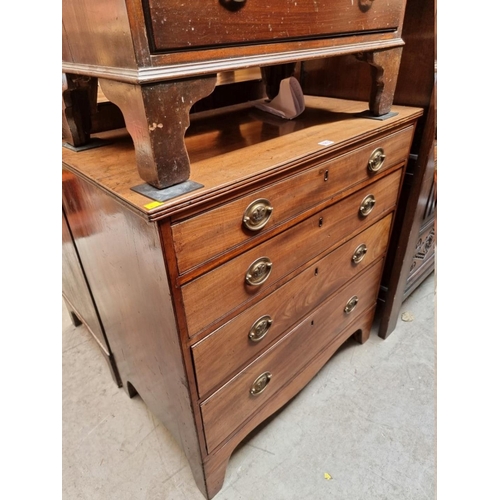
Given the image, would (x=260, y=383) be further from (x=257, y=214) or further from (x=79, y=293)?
(x=79, y=293)

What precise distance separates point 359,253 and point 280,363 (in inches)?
18.0

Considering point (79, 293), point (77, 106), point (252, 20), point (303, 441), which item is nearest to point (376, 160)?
point (252, 20)

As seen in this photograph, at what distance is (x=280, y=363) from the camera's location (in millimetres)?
1167

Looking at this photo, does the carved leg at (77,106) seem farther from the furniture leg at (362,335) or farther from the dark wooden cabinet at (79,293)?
the furniture leg at (362,335)

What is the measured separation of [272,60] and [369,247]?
2.59 feet

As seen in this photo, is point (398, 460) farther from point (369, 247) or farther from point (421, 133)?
point (421, 133)

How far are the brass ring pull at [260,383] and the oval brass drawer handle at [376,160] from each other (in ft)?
2.26

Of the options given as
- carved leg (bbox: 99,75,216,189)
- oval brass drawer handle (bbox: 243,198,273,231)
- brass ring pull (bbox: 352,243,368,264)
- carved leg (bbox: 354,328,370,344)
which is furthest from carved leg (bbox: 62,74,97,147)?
carved leg (bbox: 354,328,370,344)

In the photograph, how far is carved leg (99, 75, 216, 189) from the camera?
62cm

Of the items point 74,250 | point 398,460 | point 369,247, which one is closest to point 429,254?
point 369,247

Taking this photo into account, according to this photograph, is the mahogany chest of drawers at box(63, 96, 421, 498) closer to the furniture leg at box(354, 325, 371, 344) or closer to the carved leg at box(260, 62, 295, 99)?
the carved leg at box(260, 62, 295, 99)

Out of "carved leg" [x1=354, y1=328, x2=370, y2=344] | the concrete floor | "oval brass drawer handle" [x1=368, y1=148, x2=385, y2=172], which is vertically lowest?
the concrete floor

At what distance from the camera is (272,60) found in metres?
0.75

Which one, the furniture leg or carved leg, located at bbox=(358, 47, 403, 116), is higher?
carved leg, located at bbox=(358, 47, 403, 116)
